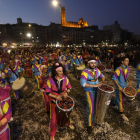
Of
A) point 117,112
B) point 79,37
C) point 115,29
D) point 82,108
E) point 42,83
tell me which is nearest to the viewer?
point 42,83

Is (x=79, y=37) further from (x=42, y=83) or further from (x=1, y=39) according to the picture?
(x=42, y=83)

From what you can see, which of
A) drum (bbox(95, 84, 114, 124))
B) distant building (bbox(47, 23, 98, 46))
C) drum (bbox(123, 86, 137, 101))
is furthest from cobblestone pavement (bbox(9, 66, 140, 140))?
distant building (bbox(47, 23, 98, 46))

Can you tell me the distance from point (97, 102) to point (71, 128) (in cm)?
133

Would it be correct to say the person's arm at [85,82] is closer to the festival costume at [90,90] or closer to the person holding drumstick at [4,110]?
the festival costume at [90,90]

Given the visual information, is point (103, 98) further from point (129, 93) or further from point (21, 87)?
point (21, 87)

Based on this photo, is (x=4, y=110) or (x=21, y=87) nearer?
(x=4, y=110)

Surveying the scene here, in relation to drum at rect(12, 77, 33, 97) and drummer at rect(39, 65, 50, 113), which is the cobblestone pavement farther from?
drum at rect(12, 77, 33, 97)

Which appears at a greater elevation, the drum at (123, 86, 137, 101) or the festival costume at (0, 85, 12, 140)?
the festival costume at (0, 85, 12, 140)

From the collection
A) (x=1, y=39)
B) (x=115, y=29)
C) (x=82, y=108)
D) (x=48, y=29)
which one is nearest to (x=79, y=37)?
(x=48, y=29)

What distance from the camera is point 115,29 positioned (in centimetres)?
12694

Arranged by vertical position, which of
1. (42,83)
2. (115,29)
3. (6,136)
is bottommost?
(6,136)

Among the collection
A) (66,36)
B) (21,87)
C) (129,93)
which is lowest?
(21,87)

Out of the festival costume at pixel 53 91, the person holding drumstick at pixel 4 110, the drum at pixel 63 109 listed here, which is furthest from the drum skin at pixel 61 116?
the person holding drumstick at pixel 4 110

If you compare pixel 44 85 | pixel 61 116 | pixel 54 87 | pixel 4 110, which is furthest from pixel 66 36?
Result: pixel 4 110
